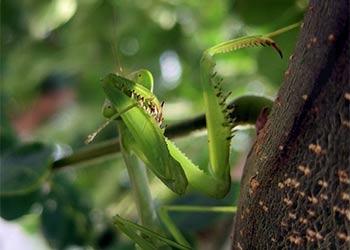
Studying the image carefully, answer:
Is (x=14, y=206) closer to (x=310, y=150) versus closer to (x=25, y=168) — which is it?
(x=25, y=168)

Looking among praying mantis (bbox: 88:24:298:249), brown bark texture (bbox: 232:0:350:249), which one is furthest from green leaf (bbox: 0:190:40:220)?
brown bark texture (bbox: 232:0:350:249)

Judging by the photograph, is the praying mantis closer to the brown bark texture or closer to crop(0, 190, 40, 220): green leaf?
the brown bark texture

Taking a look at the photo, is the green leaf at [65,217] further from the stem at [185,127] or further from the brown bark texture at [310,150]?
the brown bark texture at [310,150]

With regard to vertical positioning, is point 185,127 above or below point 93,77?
above

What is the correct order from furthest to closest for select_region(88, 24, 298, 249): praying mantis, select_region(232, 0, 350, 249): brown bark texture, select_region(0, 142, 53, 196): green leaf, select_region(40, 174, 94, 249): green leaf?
select_region(40, 174, 94, 249): green leaf < select_region(0, 142, 53, 196): green leaf < select_region(88, 24, 298, 249): praying mantis < select_region(232, 0, 350, 249): brown bark texture

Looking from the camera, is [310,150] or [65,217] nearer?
[310,150]

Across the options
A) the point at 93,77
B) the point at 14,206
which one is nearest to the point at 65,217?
the point at 14,206
